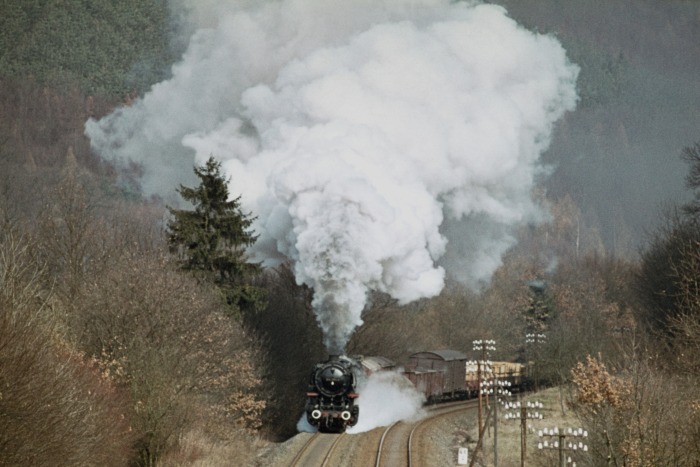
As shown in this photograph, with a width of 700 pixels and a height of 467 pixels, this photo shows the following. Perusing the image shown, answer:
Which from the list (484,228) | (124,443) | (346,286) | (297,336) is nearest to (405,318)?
(484,228)

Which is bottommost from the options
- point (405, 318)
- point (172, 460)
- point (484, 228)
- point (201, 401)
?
point (172, 460)

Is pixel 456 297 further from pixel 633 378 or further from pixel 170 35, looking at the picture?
pixel 170 35

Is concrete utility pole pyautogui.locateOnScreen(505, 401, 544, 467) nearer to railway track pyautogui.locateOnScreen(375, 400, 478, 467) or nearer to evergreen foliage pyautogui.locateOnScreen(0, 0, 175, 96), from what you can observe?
railway track pyautogui.locateOnScreen(375, 400, 478, 467)

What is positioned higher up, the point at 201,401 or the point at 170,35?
the point at 170,35

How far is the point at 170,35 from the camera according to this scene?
6152 inches

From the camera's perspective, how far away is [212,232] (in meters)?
36.2

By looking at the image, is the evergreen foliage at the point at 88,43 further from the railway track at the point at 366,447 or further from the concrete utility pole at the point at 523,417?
the concrete utility pole at the point at 523,417

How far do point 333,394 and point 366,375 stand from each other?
5968 mm

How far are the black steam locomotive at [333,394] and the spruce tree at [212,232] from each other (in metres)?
7.26

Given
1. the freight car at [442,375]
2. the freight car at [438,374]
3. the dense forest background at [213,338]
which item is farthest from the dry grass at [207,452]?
the freight car at [438,374]

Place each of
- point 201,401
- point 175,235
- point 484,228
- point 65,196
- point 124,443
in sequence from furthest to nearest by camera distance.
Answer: point 484,228 → point 65,196 → point 175,235 → point 201,401 → point 124,443

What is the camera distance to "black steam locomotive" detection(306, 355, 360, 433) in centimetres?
3047

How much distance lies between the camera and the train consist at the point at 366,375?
30.6 m

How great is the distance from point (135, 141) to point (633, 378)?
76.6 meters
